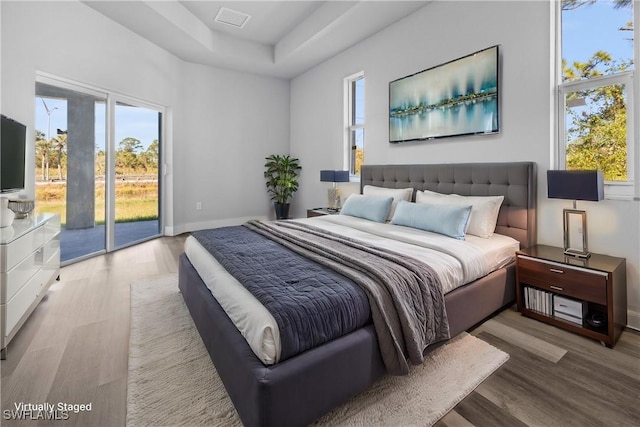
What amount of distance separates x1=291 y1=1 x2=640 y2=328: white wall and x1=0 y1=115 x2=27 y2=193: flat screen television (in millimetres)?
3703

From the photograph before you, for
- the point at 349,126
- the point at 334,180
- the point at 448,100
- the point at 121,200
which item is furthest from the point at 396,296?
the point at 121,200

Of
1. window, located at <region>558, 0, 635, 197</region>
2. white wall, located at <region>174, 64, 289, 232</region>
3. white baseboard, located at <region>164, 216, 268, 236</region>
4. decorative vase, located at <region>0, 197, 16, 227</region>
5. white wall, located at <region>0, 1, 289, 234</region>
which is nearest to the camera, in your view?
decorative vase, located at <region>0, 197, 16, 227</region>

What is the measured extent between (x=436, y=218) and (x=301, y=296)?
5.57ft

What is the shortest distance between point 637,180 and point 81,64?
5379mm

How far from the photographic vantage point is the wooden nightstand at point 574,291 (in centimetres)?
A: 204

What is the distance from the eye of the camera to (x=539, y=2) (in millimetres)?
2645

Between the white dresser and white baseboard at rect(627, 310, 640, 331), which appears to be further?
white baseboard at rect(627, 310, 640, 331)

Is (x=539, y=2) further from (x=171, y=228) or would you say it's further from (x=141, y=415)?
(x=171, y=228)

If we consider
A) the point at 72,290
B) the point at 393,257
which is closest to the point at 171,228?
the point at 72,290

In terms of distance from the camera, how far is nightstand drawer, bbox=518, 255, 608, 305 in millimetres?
2059

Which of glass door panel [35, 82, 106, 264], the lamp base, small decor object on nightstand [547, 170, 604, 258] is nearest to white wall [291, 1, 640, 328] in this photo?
small decor object on nightstand [547, 170, 604, 258]

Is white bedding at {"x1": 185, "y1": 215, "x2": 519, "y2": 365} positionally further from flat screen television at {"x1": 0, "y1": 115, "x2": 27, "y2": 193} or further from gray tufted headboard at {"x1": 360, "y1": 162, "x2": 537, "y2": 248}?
flat screen television at {"x1": 0, "y1": 115, "x2": 27, "y2": 193}

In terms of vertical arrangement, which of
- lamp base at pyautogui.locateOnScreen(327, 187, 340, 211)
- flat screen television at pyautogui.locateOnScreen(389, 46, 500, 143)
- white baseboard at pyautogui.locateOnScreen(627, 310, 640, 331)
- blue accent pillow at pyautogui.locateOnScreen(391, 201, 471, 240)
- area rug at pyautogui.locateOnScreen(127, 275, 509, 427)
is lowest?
area rug at pyautogui.locateOnScreen(127, 275, 509, 427)

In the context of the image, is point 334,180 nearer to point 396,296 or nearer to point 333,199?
point 333,199
